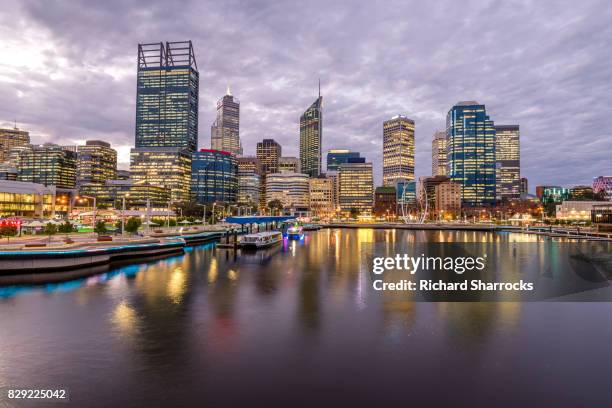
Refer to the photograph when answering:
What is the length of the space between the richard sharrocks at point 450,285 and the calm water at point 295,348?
174 inches

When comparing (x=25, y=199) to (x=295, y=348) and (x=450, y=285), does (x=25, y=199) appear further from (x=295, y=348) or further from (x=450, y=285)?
(x=295, y=348)

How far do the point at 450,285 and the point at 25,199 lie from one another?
160601mm

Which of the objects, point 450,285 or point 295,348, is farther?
point 450,285

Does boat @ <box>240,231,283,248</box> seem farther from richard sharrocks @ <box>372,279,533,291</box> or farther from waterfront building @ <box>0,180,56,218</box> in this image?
waterfront building @ <box>0,180,56,218</box>

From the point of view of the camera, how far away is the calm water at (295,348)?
15727mm

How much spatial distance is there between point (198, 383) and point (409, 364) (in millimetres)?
10425

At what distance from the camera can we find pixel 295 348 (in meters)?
20.6

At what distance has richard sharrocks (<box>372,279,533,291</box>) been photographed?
37.6m

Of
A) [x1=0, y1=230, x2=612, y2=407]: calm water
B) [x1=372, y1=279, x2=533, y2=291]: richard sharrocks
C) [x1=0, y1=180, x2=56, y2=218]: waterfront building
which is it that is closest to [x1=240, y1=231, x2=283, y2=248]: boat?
[x1=372, y1=279, x2=533, y2=291]: richard sharrocks

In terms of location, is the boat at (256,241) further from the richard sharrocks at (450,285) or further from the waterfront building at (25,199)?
the waterfront building at (25,199)

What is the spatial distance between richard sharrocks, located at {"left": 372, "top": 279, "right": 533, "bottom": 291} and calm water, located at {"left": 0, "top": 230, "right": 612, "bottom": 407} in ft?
14.5

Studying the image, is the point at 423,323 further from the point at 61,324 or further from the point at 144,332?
the point at 61,324

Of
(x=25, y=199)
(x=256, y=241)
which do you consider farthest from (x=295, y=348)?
(x=25, y=199)

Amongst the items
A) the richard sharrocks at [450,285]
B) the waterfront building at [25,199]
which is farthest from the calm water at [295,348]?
the waterfront building at [25,199]
